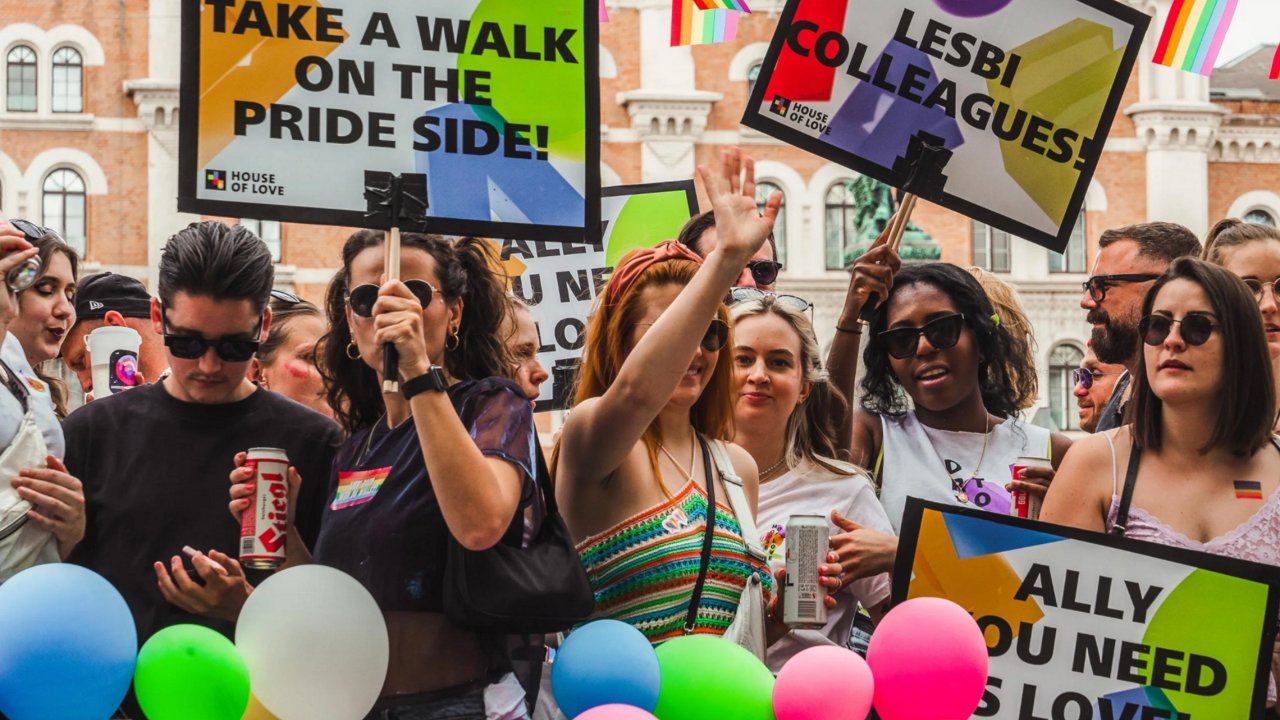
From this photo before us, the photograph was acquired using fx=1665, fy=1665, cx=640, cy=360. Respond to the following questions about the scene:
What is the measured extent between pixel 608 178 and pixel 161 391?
25.3 metres

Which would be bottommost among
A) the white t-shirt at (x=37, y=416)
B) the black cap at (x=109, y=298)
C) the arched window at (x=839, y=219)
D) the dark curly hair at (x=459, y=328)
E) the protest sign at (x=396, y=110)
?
the white t-shirt at (x=37, y=416)

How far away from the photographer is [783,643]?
13.0 feet

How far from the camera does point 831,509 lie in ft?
14.0

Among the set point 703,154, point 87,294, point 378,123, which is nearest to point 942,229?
point 703,154

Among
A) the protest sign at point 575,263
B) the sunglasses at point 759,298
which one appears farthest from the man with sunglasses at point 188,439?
the protest sign at point 575,263

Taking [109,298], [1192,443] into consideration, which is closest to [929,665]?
[1192,443]

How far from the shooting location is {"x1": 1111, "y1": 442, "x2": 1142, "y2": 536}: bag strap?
380cm

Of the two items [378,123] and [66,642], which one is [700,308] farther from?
[66,642]

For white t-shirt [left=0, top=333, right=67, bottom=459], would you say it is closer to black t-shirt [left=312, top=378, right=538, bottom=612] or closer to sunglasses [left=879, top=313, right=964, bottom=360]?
black t-shirt [left=312, top=378, right=538, bottom=612]

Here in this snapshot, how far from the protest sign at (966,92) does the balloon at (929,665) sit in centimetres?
139

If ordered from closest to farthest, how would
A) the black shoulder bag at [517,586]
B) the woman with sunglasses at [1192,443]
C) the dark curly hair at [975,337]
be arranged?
the black shoulder bag at [517,586], the woman with sunglasses at [1192,443], the dark curly hair at [975,337]

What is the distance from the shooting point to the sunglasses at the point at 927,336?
470cm

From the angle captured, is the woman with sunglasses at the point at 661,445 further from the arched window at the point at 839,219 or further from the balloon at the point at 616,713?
the arched window at the point at 839,219

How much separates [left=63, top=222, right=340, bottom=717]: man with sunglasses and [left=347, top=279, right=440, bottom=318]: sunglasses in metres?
0.33
